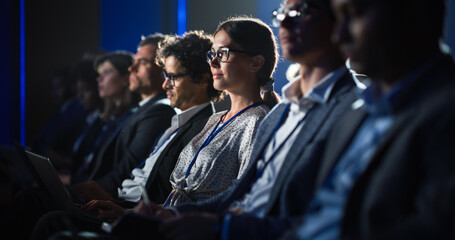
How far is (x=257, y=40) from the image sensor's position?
227 centimetres

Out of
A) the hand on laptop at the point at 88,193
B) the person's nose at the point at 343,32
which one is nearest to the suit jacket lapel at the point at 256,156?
the person's nose at the point at 343,32

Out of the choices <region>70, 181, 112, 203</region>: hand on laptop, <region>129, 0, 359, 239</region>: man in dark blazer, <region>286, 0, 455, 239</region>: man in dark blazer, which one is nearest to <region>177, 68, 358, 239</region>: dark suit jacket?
<region>129, 0, 359, 239</region>: man in dark blazer

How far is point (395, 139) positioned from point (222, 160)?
112cm

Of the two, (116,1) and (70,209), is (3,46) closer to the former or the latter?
(116,1)

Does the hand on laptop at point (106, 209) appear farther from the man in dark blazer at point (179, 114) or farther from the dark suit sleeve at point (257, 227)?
the dark suit sleeve at point (257, 227)

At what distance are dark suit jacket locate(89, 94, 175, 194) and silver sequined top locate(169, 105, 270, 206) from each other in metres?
0.87

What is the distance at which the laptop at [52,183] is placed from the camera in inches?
85.4

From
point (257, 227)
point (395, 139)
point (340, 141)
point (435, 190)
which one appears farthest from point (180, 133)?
point (435, 190)

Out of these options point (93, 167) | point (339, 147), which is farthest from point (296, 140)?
point (93, 167)

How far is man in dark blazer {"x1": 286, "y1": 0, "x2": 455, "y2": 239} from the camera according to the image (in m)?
0.94

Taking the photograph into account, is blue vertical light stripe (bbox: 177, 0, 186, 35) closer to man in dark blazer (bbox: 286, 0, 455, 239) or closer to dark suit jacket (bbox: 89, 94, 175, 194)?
dark suit jacket (bbox: 89, 94, 175, 194)

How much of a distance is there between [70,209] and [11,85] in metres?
5.29

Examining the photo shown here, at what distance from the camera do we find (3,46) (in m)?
6.79

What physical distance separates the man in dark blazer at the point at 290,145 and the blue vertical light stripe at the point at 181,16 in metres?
1.98
